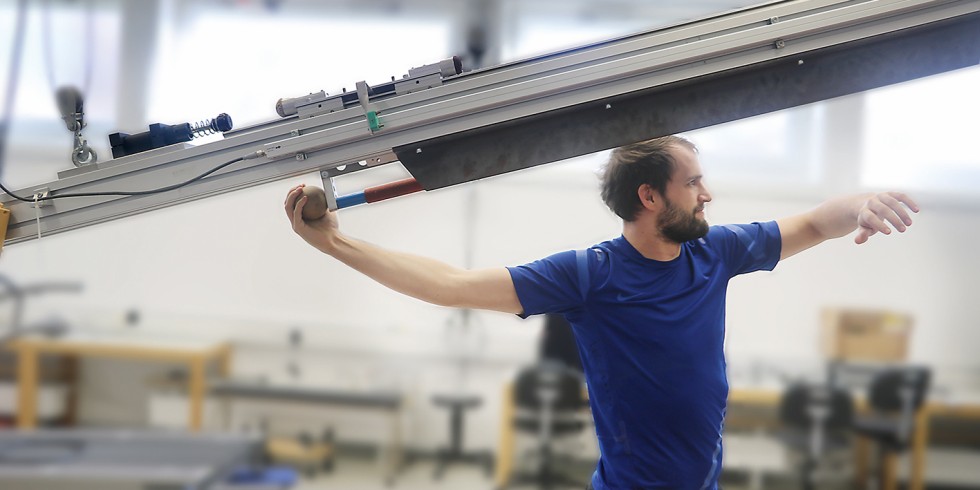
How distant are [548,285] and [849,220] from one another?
0.49 metres

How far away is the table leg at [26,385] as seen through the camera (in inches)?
119

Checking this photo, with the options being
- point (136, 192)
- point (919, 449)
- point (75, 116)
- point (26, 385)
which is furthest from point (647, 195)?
point (26, 385)

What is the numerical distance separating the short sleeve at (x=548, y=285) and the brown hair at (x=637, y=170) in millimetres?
137

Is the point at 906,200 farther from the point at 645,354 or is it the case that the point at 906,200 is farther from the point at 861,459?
the point at 861,459

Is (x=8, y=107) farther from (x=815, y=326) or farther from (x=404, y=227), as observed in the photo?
(x=815, y=326)

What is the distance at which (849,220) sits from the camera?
48.6 inches

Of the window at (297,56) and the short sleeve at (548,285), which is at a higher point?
the window at (297,56)

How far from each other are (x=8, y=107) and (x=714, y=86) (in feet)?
10.6

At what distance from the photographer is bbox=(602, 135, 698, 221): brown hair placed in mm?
1269

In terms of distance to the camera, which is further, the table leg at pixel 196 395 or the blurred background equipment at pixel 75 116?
the table leg at pixel 196 395

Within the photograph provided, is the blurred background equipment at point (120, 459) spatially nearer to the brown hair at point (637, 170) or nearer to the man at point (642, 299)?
the man at point (642, 299)

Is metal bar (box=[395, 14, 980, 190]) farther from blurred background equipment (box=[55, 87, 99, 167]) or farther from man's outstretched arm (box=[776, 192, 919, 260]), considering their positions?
blurred background equipment (box=[55, 87, 99, 167])

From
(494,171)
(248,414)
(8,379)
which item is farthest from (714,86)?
(8,379)

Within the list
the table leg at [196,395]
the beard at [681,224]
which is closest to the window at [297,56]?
the table leg at [196,395]
